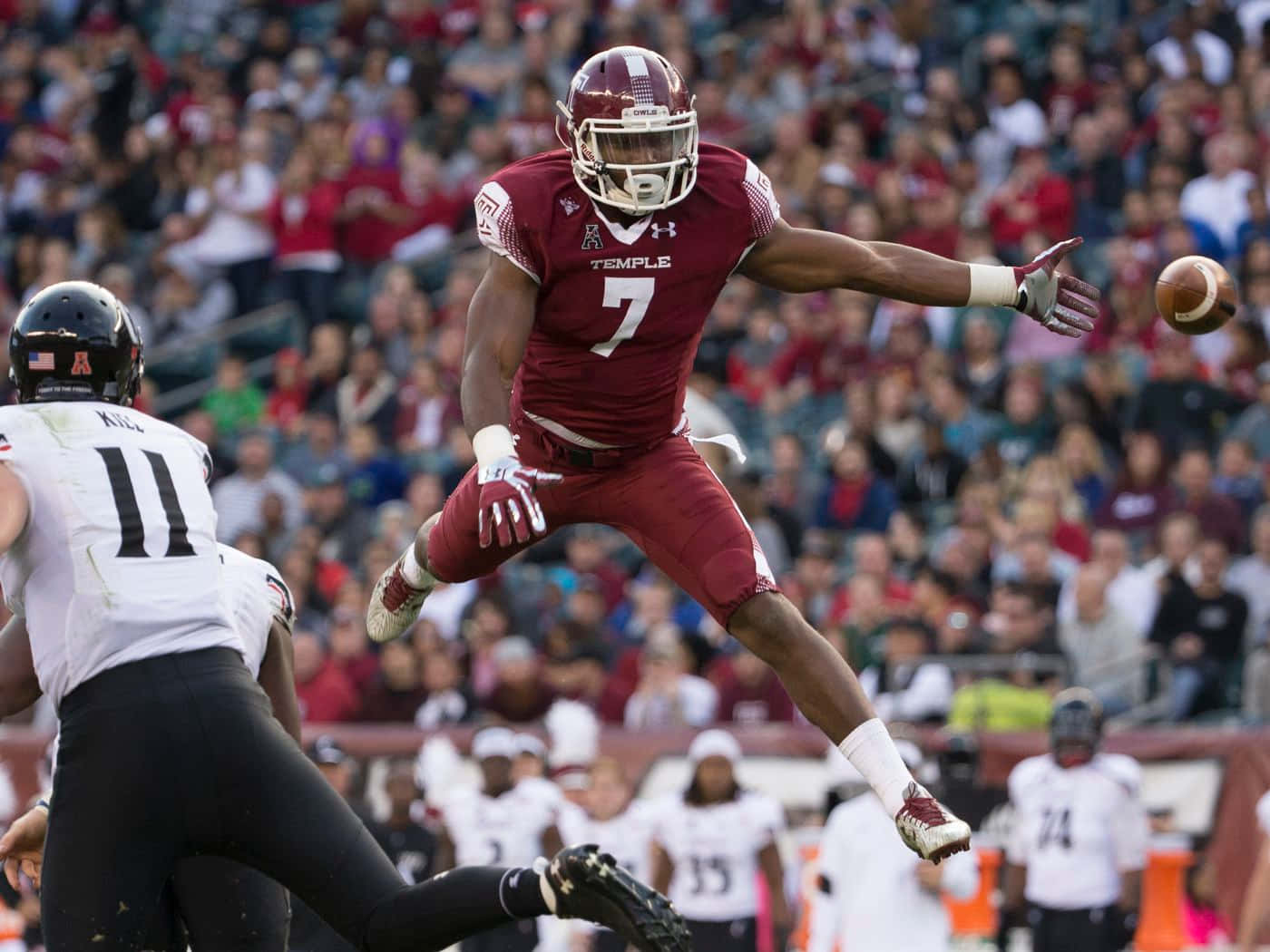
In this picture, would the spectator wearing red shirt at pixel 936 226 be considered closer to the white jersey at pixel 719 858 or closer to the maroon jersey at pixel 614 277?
the white jersey at pixel 719 858

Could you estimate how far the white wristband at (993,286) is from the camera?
644 cm

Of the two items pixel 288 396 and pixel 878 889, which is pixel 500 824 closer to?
pixel 878 889

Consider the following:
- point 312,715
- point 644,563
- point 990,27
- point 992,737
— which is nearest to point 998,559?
point 992,737

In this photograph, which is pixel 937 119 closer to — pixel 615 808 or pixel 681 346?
pixel 615 808

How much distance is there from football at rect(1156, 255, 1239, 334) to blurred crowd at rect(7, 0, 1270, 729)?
16.2 feet

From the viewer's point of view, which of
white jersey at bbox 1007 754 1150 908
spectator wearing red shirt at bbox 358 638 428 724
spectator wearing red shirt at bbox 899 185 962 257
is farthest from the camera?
spectator wearing red shirt at bbox 899 185 962 257

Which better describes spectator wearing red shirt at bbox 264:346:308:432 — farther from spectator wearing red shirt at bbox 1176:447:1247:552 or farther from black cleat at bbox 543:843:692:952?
black cleat at bbox 543:843:692:952

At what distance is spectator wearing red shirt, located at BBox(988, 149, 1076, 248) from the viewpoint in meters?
13.8

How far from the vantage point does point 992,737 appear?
11.1 metres

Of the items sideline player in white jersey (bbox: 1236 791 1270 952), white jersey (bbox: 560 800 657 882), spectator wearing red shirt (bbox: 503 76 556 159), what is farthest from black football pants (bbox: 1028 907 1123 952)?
spectator wearing red shirt (bbox: 503 76 556 159)

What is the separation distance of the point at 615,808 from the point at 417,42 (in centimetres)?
809

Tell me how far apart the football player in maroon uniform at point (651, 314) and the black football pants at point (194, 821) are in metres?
1.04

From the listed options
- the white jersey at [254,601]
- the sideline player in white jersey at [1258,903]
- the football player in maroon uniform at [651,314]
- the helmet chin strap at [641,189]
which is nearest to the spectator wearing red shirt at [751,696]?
the sideline player in white jersey at [1258,903]

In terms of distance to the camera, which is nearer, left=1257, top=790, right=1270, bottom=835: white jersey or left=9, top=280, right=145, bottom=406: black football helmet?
left=9, top=280, right=145, bottom=406: black football helmet
